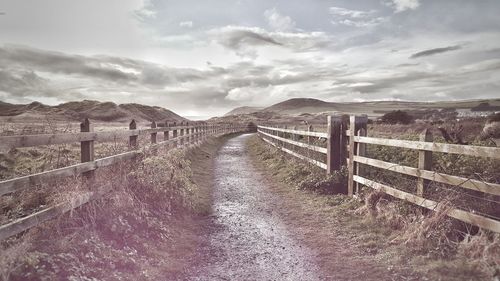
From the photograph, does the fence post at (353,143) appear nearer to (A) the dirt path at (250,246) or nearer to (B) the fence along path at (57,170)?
(A) the dirt path at (250,246)

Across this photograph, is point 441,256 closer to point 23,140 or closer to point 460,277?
point 460,277

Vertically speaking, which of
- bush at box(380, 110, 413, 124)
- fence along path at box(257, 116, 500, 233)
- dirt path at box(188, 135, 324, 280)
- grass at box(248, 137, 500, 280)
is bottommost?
dirt path at box(188, 135, 324, 280)

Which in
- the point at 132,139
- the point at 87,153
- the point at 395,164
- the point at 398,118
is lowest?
the point at 395,164

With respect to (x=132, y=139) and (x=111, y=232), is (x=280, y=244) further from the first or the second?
(x=132, y=139)

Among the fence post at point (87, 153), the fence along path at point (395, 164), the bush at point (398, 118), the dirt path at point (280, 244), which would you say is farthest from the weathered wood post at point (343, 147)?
the bush at point (398, 118)

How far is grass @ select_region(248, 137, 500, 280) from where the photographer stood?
12.8 feet

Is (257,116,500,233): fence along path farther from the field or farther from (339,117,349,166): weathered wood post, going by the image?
the field

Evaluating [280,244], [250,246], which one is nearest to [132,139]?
[250,246]

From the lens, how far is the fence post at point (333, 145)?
882 cm

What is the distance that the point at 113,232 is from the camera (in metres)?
4.89

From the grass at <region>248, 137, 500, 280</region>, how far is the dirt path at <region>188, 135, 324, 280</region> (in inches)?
16.9

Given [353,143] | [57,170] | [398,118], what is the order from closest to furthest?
[57,170]
[353,143]
[398,118]

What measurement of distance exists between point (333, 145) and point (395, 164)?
272 centimetres

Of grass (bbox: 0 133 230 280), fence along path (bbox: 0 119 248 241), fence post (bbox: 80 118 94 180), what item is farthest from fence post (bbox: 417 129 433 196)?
fence post (bbox: 80 118 94 180)
